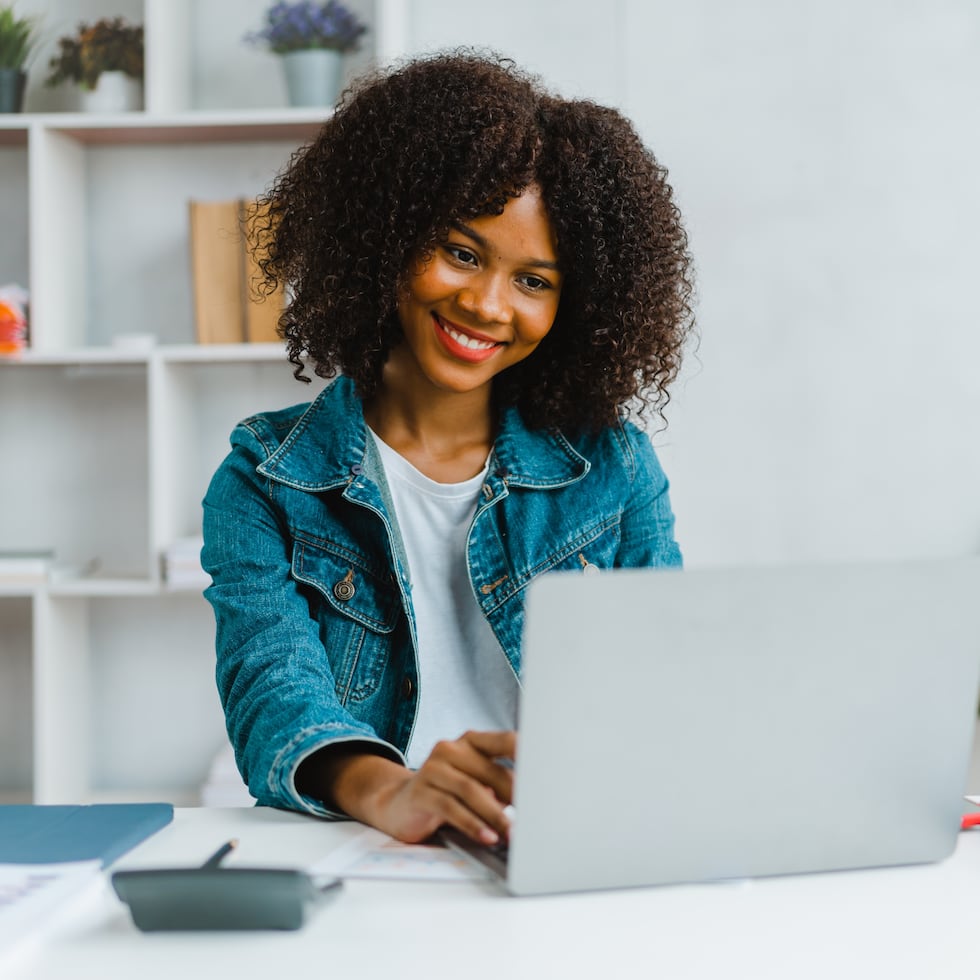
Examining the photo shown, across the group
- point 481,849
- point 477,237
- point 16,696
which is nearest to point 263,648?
point 481,849

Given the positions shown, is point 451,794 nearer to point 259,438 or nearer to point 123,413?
point 259,438

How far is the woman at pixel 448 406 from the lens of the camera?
130cm

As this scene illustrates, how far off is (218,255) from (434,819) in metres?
1.93

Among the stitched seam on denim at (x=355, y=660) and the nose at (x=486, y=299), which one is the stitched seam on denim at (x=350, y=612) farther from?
the nose at (x=486, y=299)

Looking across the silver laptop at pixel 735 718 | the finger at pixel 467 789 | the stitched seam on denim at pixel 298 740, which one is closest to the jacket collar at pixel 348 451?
the stitched seam on denim at pixel 298 740

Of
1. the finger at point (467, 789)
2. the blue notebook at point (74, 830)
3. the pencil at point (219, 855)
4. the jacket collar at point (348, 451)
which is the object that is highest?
the jacket collar at point (348, 451)

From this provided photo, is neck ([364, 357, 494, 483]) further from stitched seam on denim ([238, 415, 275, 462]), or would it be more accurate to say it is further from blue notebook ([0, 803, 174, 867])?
blue notebook ([0, 803, 174, 867])

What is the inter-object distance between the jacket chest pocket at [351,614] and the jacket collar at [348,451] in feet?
0.27

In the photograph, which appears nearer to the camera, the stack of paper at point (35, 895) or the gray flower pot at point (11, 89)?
the stack of paper at point (35, 895)

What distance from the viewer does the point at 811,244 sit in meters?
2.67

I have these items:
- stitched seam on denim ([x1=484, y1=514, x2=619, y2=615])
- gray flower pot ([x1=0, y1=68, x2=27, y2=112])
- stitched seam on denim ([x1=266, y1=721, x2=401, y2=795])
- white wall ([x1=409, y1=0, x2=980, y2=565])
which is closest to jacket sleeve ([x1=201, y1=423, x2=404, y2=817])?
stitched seam on denim ([x1=266, y1=721, x2=401, y2=795])

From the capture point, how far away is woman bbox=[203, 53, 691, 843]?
1298 mm

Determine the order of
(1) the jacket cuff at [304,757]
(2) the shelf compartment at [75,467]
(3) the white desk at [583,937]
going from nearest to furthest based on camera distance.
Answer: (3) the white desk at [583,937] < (1) the jacket cuff at [304,757] < (2) the shelf compartment at [75,467]

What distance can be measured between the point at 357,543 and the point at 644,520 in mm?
370
